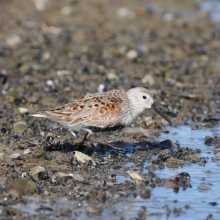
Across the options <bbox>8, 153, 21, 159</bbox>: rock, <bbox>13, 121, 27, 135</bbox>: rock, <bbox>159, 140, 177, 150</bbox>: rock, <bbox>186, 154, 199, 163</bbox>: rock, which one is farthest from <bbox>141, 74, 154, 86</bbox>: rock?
<bbox>8, 153, 21, 159</bbox>: rock

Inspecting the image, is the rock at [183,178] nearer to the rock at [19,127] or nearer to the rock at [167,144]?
the rock at [167,144]

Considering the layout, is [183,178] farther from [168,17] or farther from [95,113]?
[168,17]

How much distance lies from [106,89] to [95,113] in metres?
4.51

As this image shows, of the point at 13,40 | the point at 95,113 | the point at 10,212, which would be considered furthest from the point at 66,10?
the point at 10,212

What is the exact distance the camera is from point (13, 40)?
17781 millimetres

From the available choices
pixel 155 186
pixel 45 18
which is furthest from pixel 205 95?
pixel 45 18

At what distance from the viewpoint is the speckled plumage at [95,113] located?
928 cm

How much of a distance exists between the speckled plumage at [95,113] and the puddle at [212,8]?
1517 centimetres

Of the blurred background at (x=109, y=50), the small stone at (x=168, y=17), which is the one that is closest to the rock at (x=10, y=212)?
the blurred background at (x=109, y=50)

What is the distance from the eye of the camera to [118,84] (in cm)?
1440

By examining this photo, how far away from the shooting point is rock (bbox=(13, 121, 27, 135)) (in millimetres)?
10445

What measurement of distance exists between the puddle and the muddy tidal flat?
0.72ft

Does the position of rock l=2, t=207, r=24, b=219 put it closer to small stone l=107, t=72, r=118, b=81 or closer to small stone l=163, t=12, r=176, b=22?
small stone l=107, t=72, r=118, b=81

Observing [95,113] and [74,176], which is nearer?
[74,176]
